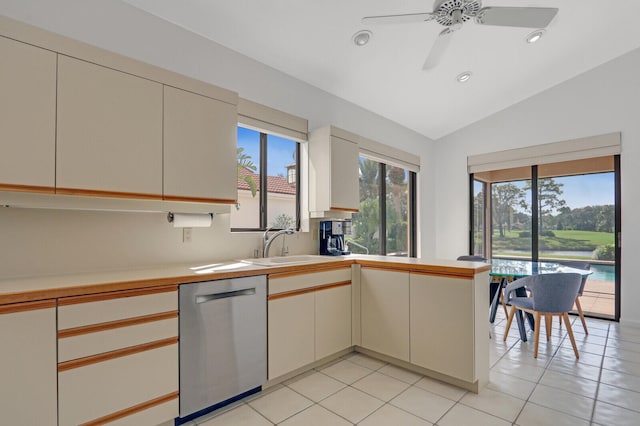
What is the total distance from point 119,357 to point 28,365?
1.11 feet

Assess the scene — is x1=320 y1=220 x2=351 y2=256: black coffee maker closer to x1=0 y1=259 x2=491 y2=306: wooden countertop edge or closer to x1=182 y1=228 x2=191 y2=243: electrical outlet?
x1=0 y1=259 x2=491 y2=306: wooden countertop edge

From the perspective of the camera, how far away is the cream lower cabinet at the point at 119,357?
4.84ft

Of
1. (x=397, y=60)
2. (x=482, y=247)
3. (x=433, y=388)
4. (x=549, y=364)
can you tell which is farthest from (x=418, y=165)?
(x=433, y=388)

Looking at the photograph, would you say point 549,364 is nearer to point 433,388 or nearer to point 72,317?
Result: point 433,388

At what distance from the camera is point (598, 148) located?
4.04 meters

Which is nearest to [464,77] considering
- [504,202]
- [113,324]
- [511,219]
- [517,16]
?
[517,16]

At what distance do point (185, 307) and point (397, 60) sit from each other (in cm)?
301

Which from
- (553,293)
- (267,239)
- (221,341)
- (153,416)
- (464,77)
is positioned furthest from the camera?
(464,77)

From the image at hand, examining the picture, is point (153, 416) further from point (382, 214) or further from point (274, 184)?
point (382, 214)

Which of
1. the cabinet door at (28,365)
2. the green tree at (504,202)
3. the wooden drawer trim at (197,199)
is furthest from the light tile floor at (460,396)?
the green tree at (504,202)

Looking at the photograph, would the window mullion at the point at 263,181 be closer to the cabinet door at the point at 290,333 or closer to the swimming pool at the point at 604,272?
the cabinet door at the point at 290,333

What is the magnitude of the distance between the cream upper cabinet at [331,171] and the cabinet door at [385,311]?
781mm

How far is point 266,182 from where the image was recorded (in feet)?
10.3

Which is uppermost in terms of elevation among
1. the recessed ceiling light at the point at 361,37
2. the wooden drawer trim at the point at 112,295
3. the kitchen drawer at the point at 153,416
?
the recessed ceiling light at the point at 361,37
